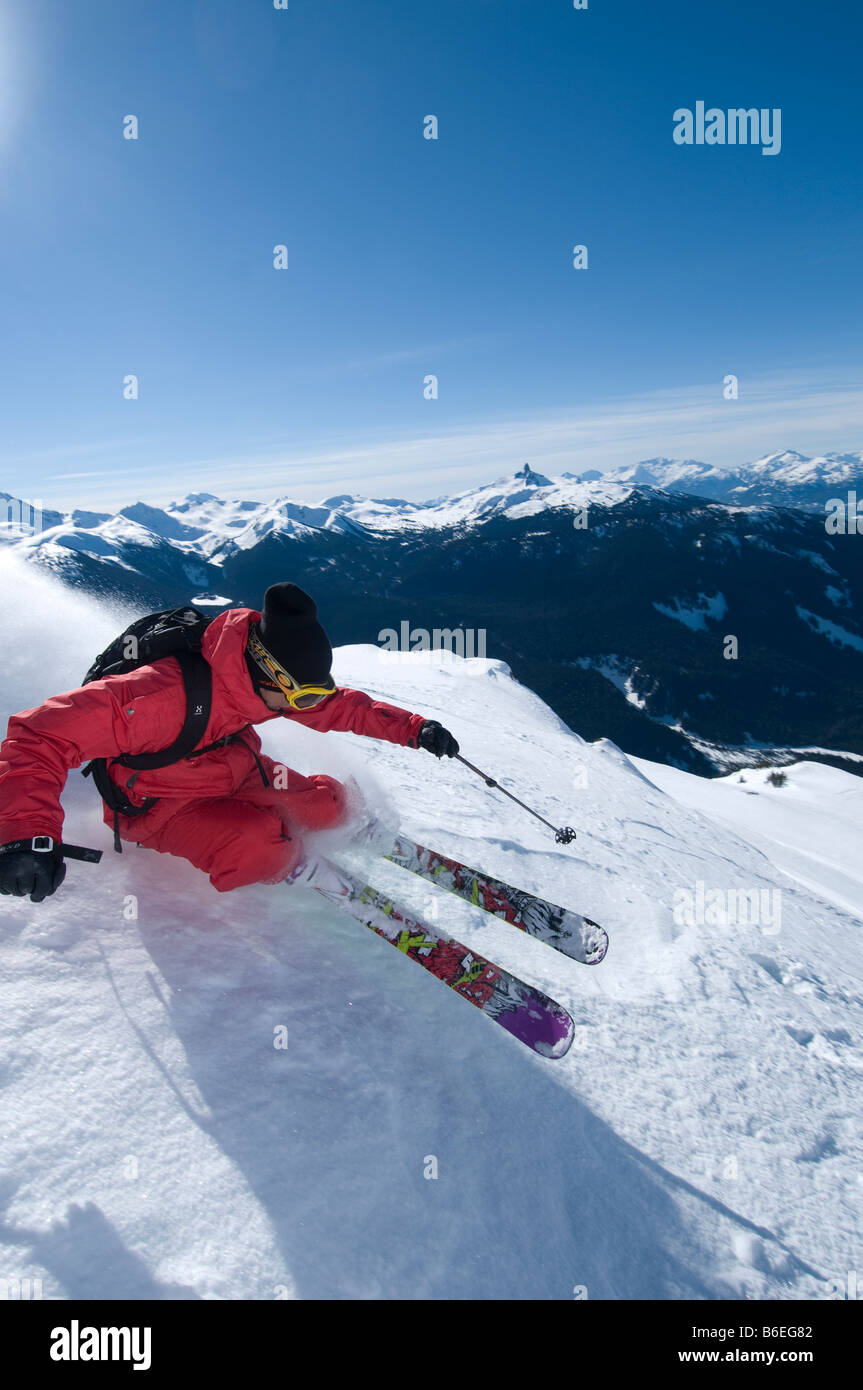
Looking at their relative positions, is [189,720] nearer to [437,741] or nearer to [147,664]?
[147,664]

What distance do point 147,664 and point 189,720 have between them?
459 mm

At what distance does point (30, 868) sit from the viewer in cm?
330

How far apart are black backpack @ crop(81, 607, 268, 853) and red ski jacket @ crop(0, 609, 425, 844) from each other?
5 cm

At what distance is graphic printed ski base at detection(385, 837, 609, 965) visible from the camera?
189 inches

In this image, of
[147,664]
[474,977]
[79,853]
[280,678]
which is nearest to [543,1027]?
[474,977]

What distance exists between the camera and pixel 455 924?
201 inches

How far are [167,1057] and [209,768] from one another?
71.4 inches

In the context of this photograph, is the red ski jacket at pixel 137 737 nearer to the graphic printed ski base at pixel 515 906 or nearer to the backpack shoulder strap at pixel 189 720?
the backpack shoulder strap at pixel 189 720

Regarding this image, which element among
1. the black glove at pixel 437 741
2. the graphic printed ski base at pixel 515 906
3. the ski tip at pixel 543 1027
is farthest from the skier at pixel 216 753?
the ski tip at pixel 543 1027

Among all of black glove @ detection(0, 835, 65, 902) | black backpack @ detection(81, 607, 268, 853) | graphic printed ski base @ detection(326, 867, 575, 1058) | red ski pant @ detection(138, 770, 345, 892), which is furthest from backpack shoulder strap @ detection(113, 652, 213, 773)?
graphic printed ski base @ detection(326, 867, 575, 1058)

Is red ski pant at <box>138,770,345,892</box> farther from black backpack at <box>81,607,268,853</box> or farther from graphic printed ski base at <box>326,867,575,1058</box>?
graphic printed ski base at <box>326,867,575,1058</box>

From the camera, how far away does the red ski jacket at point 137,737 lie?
136 inches
